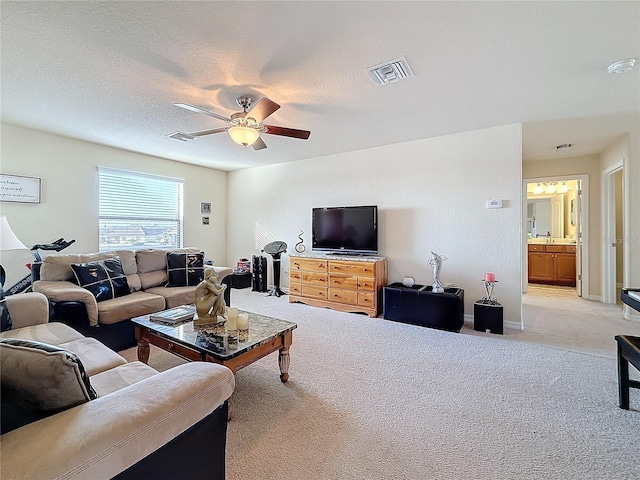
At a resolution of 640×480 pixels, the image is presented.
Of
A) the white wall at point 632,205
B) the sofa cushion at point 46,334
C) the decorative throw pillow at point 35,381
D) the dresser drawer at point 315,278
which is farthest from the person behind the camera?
the dresser drawer at point 315,278

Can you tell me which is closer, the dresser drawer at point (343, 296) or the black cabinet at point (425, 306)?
the black cabinet at point (425, 306)

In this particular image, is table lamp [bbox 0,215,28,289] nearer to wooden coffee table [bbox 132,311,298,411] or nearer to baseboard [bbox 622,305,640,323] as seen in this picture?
wooden coffee table [bbox 132,311,298,411]

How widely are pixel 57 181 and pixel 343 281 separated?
4109 mm

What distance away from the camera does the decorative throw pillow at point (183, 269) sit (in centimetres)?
361

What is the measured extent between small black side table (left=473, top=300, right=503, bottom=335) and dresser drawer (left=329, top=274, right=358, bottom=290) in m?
1.50

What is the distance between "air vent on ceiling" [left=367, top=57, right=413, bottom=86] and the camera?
7.11 ft

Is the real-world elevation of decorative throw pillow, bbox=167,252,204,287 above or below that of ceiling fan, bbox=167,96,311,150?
below

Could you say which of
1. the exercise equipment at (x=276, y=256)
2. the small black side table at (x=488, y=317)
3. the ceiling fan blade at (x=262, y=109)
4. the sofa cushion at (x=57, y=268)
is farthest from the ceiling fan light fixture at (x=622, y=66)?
the sofa cushion at (x=57, y=268)

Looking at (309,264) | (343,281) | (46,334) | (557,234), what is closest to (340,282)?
(343,281)

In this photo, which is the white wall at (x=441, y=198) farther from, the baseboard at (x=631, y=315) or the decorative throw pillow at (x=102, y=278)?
the decorative throw pillow at (x=102, y=278)

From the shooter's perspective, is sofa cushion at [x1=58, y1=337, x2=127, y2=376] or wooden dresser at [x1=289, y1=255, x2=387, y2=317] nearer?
sofa cushion at [x1=58, y1=337, x2=127, y2=376]

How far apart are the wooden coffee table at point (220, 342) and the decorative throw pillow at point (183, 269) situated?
1326 mm

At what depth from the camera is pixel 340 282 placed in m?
4.17

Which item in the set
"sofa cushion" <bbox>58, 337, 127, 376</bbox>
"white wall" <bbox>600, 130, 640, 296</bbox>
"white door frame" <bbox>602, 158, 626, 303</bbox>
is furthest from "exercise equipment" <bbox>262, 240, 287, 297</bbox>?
"white door frame" <bbox>602, 158, 626, 303</bbox>
